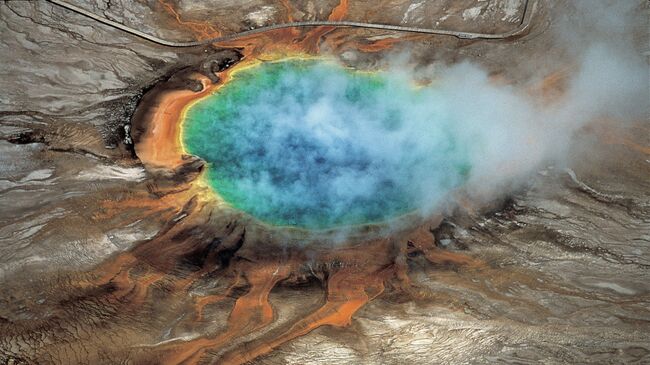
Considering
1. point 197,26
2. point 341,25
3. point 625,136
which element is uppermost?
point 341,25

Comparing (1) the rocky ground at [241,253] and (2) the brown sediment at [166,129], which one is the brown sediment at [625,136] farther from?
(2) the brown sediment at [166,129]

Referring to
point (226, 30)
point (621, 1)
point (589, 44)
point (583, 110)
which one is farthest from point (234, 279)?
point (621, 1)

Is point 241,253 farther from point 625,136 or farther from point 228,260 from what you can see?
point 625,136

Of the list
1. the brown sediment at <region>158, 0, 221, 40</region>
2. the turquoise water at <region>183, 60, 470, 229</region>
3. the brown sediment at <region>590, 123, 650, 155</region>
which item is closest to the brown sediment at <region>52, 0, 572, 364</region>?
the brown sediment at <region>158, 0, 221, 40</region>

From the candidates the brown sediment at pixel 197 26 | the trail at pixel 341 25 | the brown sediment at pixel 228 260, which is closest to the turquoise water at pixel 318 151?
the brown sediment at pixel 228 260

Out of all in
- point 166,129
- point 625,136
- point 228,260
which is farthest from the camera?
point 166,129

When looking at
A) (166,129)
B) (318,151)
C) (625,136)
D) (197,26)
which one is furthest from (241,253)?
(625,136)

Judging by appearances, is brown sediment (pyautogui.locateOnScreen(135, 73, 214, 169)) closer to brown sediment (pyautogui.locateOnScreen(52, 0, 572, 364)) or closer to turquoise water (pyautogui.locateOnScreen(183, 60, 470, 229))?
brown sediment (pyautogui.locateOnScreen(52, 0, 572, 364))
